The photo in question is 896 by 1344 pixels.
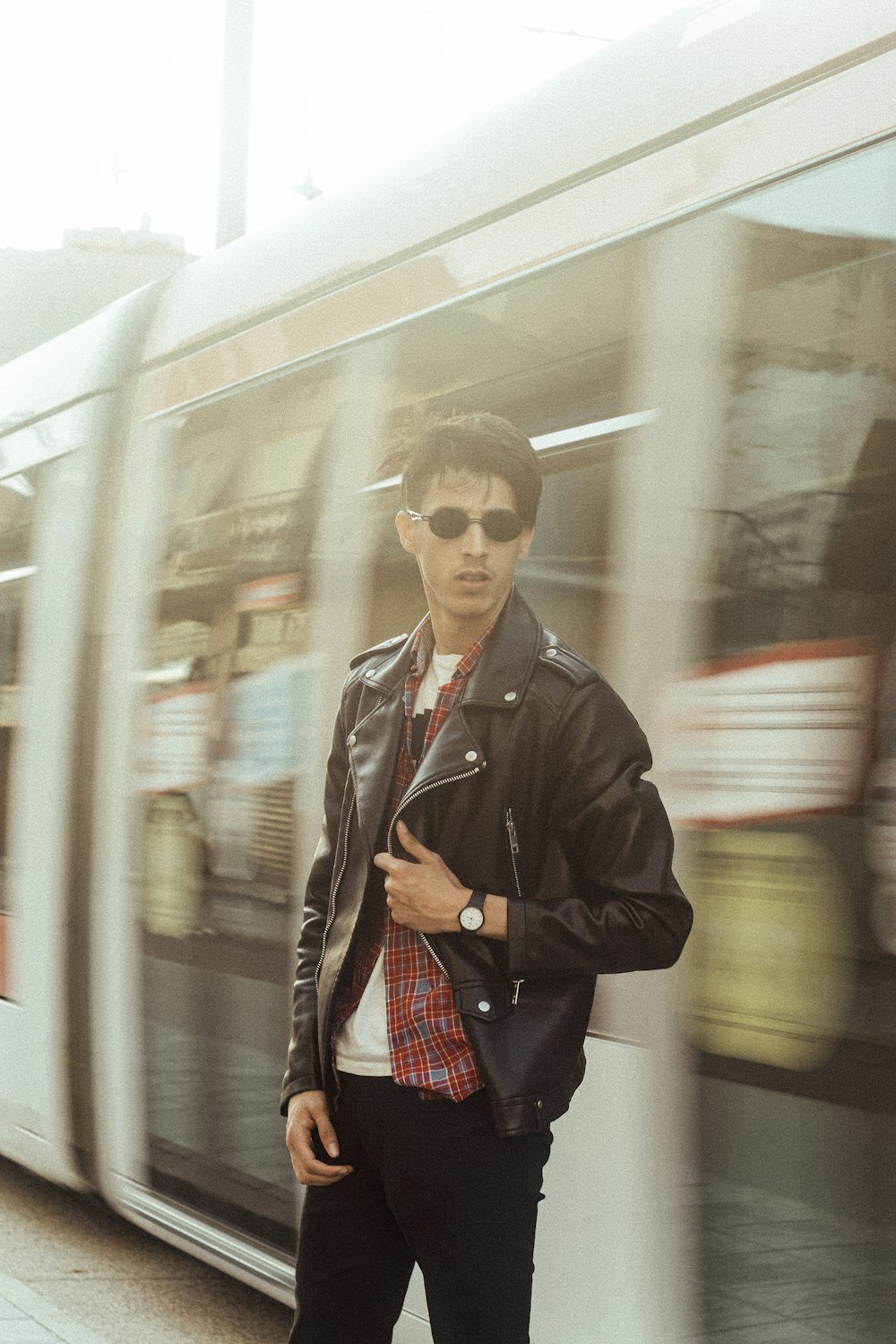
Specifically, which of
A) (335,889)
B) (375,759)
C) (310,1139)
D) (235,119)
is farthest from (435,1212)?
(235,119)

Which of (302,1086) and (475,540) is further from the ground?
(475,540)

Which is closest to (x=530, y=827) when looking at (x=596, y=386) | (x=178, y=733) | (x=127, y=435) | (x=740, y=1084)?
(x=740, y=1084)

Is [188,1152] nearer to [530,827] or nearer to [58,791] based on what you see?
[58,791]

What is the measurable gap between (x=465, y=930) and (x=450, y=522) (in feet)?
2.10

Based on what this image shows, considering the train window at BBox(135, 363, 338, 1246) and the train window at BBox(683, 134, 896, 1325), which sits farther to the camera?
the train window at BBox(135, 363, 338, 1246)

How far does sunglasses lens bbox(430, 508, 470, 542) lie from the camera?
2.56 meters

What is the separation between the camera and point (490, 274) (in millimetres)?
3508

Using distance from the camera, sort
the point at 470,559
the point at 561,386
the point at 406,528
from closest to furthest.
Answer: the point at 470,559, the point at 406,528, the point at 561,386

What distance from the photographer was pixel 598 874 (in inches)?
93.9

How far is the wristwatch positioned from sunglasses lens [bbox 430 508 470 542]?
0.58m

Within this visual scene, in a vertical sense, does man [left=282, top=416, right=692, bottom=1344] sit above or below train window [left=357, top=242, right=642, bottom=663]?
below

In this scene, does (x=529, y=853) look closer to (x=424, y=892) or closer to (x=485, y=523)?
(x=424, y=892)

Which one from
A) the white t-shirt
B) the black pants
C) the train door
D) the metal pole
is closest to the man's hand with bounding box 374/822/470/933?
the white t-shirt

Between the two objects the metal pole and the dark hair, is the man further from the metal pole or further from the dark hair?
the metal pole
